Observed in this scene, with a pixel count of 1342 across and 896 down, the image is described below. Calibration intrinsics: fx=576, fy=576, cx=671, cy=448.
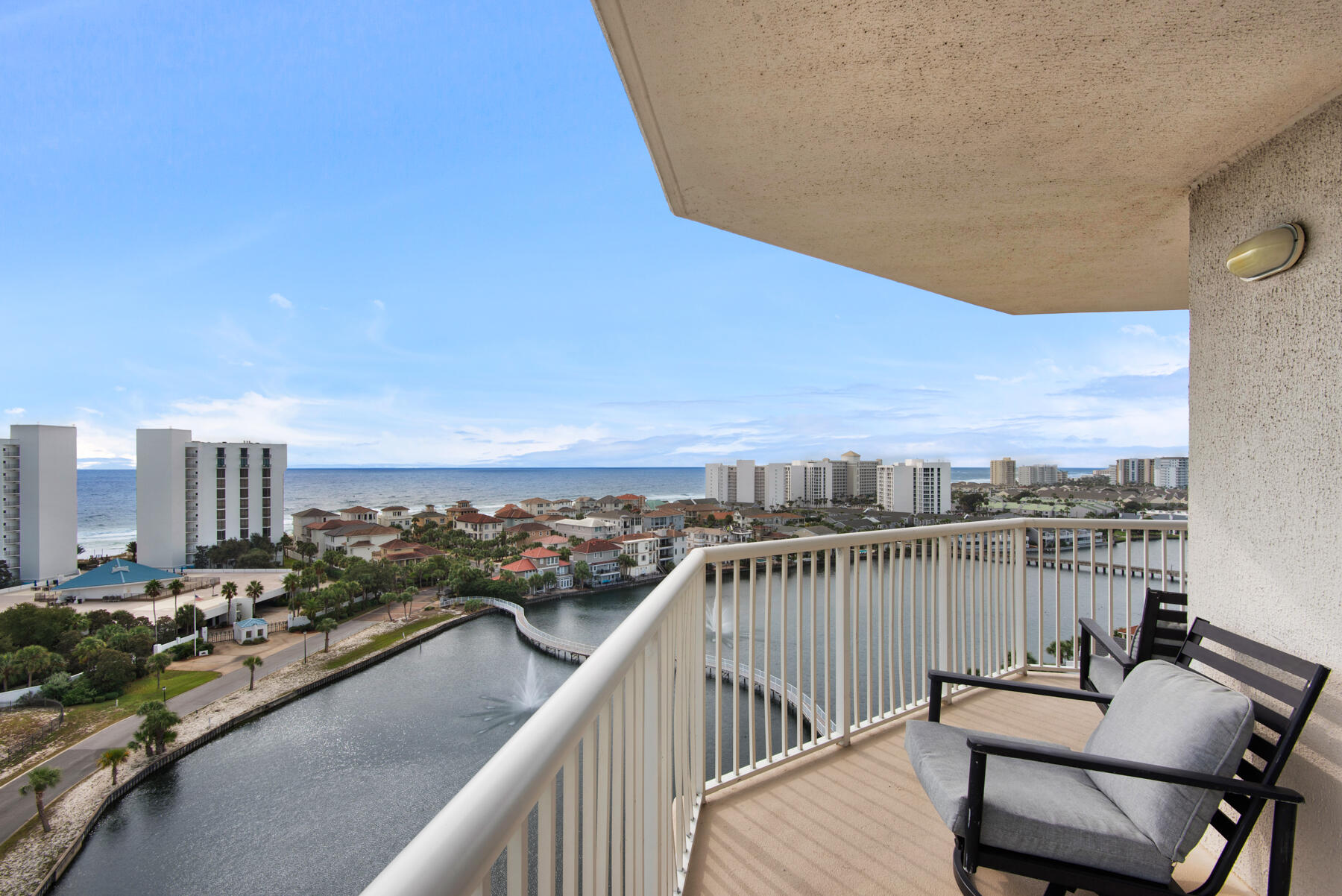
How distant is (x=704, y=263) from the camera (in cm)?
3531

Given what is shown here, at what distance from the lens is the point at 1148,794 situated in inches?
65.1

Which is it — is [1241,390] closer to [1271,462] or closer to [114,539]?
[1271,462]

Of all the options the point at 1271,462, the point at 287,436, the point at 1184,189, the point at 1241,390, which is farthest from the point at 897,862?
the point at 287,436

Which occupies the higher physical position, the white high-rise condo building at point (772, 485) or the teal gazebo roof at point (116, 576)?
the white high-rise condo building at point (772, 485)

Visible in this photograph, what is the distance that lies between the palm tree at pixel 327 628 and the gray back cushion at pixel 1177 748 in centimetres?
1608

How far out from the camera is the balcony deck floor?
79.3 inches

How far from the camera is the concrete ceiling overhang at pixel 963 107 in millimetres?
1436

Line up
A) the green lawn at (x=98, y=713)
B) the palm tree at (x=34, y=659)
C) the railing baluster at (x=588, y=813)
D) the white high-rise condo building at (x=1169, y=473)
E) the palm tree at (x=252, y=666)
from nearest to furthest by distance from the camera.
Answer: the railing baluster at (x=588, y=813) < the white high-rise condo building at (x=1169, y=473) < the palm tree at (x=34, y=659) < the green lawn at (x=98, y=713) < the palm tree at (x=252, y=666)

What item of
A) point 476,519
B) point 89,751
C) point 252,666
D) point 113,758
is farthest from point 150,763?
point 476,519

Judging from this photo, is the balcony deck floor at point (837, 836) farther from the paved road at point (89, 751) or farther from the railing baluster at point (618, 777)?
the paved road at point (89, 751)

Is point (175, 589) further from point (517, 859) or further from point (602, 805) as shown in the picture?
point (517, 859)

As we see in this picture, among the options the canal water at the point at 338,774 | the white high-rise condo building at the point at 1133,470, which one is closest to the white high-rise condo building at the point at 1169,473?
the white high-rise condo building at the point at 1133,470

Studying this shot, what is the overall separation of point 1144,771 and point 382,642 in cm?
1551

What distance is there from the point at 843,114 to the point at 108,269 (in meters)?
30.8
